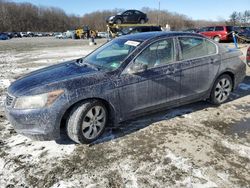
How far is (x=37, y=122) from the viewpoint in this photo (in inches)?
138

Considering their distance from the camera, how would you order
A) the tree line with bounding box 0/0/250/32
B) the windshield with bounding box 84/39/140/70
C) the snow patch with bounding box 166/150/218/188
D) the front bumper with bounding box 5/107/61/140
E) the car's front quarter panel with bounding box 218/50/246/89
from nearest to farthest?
1. the snow patch with bounding box 166/150/218/188
2. the front bumper with bounding box 5/107/61/140
3. the windshield with bounding box 84/39/140/70
4. the car's front quarter panel with bounding box 218/50/246/89
5. the tree line with bounding box 0/0/250/32

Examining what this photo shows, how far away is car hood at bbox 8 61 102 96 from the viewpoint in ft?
12.1

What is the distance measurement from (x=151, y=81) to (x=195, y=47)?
1.34m

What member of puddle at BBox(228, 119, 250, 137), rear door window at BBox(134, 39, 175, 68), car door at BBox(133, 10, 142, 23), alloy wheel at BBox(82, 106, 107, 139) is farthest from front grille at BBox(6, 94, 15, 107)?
car door at BBox(133, 10, 142, 23)

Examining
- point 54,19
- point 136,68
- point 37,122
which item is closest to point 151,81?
point 136,68

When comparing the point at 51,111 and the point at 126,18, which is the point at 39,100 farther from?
the point at 126,18

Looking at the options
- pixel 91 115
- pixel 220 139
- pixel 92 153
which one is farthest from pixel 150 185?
pixel 220 139

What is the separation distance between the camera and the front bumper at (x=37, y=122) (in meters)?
3.48

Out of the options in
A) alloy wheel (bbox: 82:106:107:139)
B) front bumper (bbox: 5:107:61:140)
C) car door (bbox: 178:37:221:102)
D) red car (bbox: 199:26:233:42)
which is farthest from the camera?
red car (bbox: 199:26:233:42)

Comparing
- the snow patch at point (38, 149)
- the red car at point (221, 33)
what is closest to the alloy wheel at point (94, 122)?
the snow patch at point (38, 149)

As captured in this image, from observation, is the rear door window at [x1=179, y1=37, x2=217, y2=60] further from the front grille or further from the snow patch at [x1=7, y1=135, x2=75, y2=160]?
the front grille

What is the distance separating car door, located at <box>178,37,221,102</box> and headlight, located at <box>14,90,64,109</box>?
2.31 meters

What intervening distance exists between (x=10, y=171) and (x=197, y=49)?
12.5 feet

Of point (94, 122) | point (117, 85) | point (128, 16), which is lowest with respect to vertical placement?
point (94, 122)
